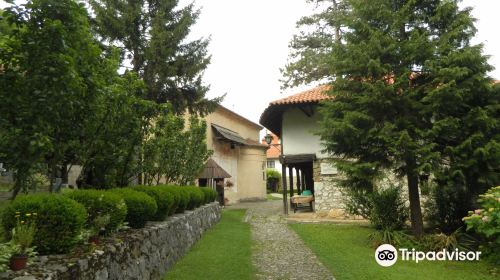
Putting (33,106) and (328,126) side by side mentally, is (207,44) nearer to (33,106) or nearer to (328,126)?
(328,126)

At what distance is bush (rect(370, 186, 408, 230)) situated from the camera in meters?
9.70

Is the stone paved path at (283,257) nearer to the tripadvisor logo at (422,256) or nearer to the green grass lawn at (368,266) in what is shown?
the green grass lawn at (368,266)

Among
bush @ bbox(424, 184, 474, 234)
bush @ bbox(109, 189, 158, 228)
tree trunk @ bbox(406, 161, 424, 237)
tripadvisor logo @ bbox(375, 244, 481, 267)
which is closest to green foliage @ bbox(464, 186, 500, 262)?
tripadvisor logo @ bbox(375, 244, 481, 267)

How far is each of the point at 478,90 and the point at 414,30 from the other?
6.40 feet

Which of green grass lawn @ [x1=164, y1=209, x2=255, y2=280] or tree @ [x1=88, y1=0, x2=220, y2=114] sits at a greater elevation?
tree @ [x1=88, y1=0, x2=220, y2=114]

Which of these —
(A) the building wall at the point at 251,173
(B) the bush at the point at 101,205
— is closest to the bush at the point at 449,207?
(B) the bush at the point at 101,205

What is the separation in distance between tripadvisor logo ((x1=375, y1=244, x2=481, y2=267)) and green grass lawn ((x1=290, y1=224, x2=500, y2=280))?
17 centimetres

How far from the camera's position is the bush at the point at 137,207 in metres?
6.08

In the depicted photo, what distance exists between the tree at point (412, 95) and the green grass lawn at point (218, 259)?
3.35 meters

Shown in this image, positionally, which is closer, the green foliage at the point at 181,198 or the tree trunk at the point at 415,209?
Answer: the tree trunk at the point at 415,209

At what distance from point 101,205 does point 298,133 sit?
41.1 feet

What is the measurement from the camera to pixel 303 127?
16672 millimetres

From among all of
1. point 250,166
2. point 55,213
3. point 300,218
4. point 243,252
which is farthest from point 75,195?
point 250,166

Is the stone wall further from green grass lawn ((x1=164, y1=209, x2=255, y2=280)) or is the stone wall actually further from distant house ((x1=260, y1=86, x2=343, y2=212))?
distant house ((x1=260, y1=86, x2=343, y2=212))
